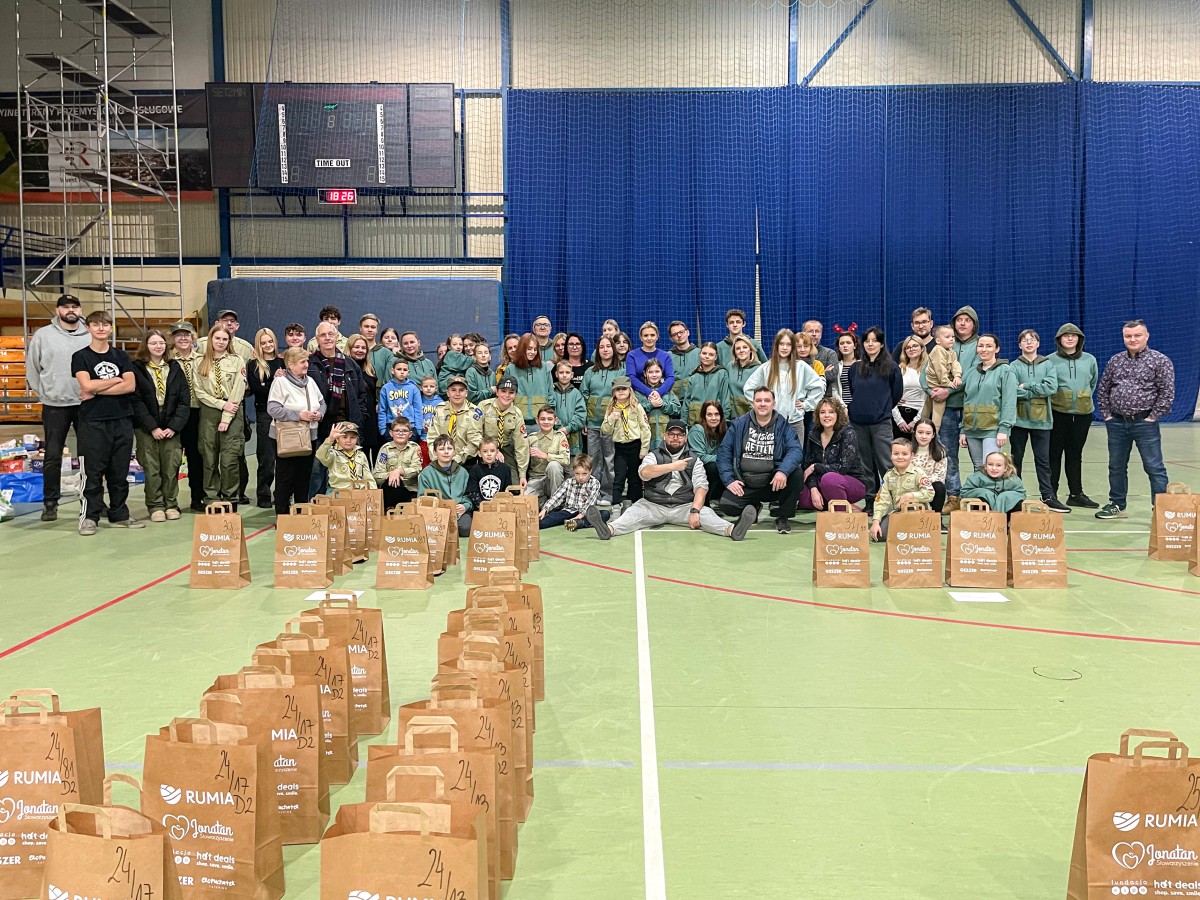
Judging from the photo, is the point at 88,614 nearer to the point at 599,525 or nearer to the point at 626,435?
the point at 599,525

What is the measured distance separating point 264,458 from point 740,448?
4.12 m

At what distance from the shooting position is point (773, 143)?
1538 centimetres

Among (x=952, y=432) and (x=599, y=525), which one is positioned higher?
(x=952, y=432)

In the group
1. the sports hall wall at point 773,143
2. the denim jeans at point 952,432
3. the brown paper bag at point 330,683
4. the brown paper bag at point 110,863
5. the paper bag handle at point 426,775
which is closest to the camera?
the brown paper bag at point 110,863

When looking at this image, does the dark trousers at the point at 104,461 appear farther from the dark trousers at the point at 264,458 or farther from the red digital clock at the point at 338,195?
the red digital clock at the point at 338,195

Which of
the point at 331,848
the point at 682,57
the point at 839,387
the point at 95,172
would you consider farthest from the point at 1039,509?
the point at 682,57

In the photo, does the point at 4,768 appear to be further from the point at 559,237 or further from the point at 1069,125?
the point at 1069,125

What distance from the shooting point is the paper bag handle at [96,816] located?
1.95m

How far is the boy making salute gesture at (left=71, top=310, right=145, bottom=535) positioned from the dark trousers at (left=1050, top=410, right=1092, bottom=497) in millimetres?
7543

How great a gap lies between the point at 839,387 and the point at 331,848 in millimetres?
7195

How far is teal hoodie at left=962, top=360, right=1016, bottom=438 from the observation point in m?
7.91

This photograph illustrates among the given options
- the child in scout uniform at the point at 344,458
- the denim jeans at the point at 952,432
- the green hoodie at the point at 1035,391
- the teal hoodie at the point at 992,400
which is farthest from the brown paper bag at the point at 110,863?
the green hoodie at the point at 1035,391

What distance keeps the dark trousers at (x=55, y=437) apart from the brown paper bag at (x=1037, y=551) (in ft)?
21.3

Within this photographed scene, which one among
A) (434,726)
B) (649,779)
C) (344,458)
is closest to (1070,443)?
(344,458)
